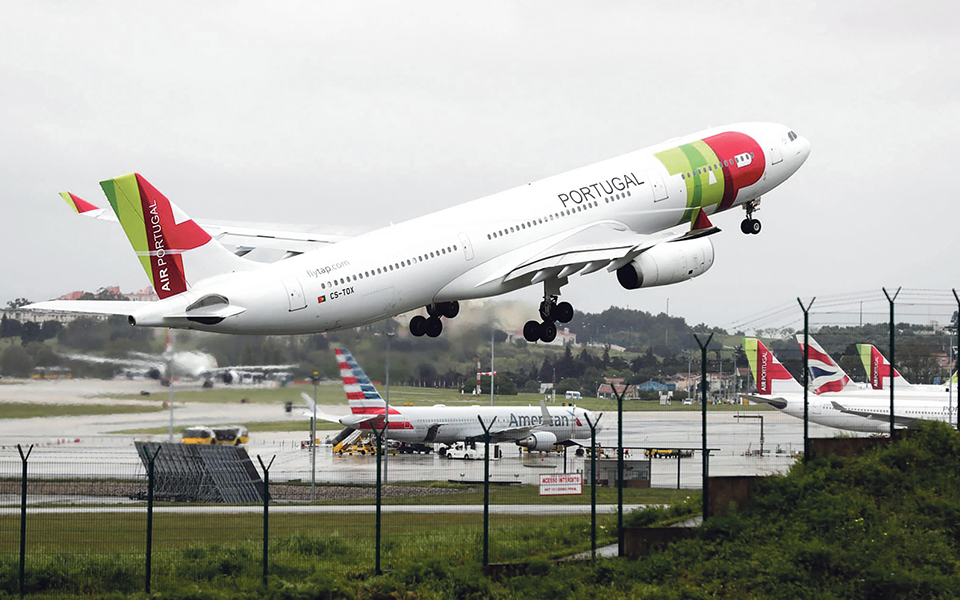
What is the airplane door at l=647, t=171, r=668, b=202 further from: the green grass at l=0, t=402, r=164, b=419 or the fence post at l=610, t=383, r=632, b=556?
the green grass at l=0, t=402, r=164, b=419

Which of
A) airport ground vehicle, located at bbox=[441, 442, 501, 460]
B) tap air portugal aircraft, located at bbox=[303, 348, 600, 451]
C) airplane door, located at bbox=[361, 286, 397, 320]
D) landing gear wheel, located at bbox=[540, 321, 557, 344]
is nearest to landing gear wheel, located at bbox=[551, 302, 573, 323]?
landing gear wheel, located at bbox=[540, 321, 557, 344]

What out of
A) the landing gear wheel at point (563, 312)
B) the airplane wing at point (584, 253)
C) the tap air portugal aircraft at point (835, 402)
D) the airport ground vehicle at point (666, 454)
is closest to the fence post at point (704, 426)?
the tap air portugal aircraft at point (835, 402)

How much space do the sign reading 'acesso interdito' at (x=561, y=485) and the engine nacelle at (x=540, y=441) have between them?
109 ft

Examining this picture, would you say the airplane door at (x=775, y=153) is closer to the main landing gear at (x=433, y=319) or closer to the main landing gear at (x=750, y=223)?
the main landing gear at (x=750, y=223)

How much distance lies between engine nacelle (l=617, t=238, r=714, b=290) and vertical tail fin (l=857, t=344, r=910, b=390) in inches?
396

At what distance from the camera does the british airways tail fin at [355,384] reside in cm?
3684

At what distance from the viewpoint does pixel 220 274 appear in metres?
33.2

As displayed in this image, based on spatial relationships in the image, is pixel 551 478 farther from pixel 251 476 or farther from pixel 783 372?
pixel 251 476

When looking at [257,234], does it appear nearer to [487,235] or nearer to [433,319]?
[433,319]

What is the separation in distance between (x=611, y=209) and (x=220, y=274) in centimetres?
1492

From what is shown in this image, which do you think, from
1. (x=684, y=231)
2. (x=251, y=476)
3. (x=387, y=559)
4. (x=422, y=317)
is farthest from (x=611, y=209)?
(x=387, y=559)

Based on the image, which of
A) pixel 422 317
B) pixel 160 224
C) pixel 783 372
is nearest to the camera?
pixel 783 372

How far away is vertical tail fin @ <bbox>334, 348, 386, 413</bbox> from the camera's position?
121 feet

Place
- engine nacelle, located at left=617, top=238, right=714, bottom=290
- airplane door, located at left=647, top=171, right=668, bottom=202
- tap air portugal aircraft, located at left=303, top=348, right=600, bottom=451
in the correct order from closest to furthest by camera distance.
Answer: engine nacelle, located at left=617, top=238, right=714, bottom=290, airplane door, located at left=647, top=171, right=668, bottom=202, tap air portugal aircraft, located at left=303, top=348, right=600, bottom=451
